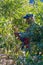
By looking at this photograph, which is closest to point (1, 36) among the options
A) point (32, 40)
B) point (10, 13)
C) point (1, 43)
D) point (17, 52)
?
point (1, 43)

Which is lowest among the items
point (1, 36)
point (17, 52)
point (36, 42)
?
point (17, 52)

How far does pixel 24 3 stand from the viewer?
5953 mm

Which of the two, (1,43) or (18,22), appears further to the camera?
(18,22)

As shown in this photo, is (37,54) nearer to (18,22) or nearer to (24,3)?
(18,22)

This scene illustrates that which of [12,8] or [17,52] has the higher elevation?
[12,8]

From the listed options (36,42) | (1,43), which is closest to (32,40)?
(36,42)

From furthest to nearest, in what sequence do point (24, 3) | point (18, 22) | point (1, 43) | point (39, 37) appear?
1. point (24, 3)
2. point (18, 22)
3. point (1, 43)
4. point (39, 37)

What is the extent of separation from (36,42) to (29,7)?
310 cm

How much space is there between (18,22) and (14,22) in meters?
0.17

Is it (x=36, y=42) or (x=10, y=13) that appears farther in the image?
(x=10, y=13)

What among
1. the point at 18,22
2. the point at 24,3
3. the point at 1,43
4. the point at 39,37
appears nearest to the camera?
the point at 39,37

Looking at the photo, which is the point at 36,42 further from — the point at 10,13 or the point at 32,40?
the point at 10,13

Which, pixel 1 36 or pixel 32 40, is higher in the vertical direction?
pixel 32 40

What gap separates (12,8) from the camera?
581 cm
